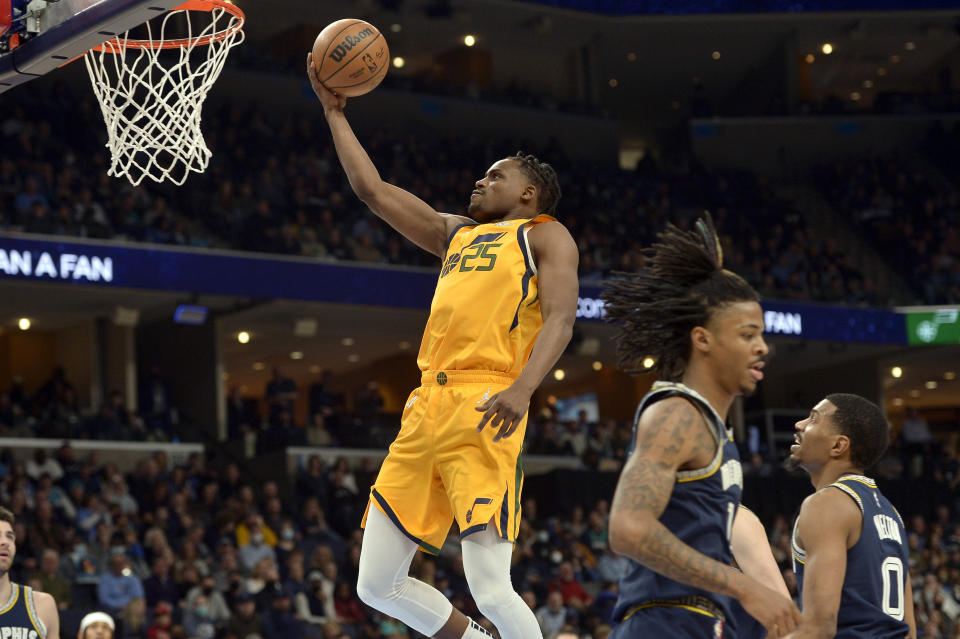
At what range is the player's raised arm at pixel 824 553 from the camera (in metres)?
4.27

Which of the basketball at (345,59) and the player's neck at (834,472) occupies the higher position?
the basketball at (345,59)

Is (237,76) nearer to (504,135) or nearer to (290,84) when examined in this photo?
(290,84)

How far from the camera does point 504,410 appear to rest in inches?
187

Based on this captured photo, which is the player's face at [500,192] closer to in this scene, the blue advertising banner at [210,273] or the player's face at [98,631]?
the player's face at [98,631]

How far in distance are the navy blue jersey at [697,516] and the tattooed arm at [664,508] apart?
Result: 3 cm

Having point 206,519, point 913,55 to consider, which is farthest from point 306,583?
point 913,55

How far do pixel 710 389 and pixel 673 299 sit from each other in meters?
0.27

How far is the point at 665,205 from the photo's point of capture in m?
25.6

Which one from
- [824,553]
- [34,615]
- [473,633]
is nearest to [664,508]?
[824,553]

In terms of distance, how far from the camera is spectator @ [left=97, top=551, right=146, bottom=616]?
1218 centimetres

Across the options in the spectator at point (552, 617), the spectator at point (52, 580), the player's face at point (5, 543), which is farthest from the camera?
the spectator at point (552, 617)

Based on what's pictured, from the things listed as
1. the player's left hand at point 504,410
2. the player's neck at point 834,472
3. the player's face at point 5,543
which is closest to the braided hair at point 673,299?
the player's left hand at point 504,410

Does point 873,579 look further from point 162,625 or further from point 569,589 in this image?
point 569,589

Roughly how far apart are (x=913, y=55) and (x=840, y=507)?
1090 inches
